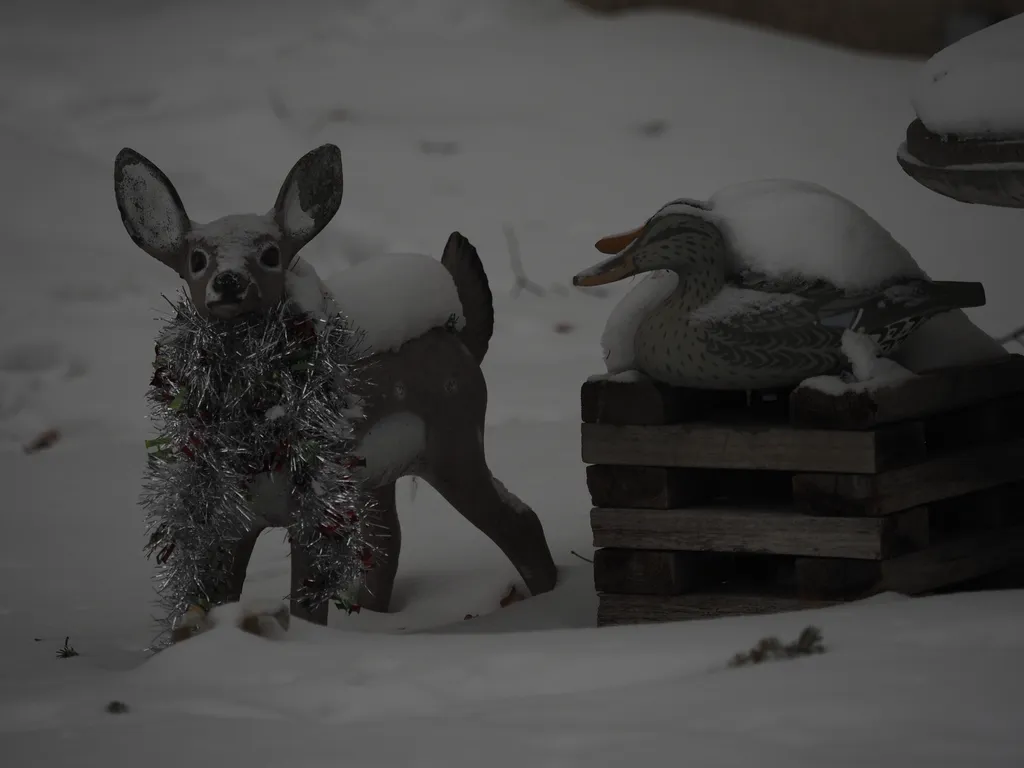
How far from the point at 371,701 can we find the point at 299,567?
0.98 metres

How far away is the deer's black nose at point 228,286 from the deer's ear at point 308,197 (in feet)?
0.72

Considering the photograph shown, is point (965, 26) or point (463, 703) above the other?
point (965, 26)

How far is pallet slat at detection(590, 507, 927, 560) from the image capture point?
9.59 feet

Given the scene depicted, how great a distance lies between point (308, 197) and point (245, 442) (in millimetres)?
558

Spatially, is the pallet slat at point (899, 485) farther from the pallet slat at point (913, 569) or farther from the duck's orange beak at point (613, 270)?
the duck's orange beak at point (613, 270)

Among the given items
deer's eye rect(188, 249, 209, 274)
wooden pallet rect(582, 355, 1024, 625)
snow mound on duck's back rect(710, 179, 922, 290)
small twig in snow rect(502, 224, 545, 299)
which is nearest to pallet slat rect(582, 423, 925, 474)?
wooden pallet rect(582, 355, 1024, 625)

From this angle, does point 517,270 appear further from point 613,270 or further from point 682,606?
point 682,606

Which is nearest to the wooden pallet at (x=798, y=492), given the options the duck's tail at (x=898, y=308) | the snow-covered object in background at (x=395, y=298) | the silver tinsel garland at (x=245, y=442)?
the duck's tail at (x=898, y=308)

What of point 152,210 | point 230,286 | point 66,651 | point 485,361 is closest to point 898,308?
point 230,286

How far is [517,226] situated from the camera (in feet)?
20.5

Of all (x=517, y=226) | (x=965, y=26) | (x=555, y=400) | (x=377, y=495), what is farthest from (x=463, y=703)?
(x=965, y=26)

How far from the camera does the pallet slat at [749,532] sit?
292cm

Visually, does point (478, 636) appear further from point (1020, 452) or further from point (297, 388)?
point (1020, 452)

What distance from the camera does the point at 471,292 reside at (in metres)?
3.71
